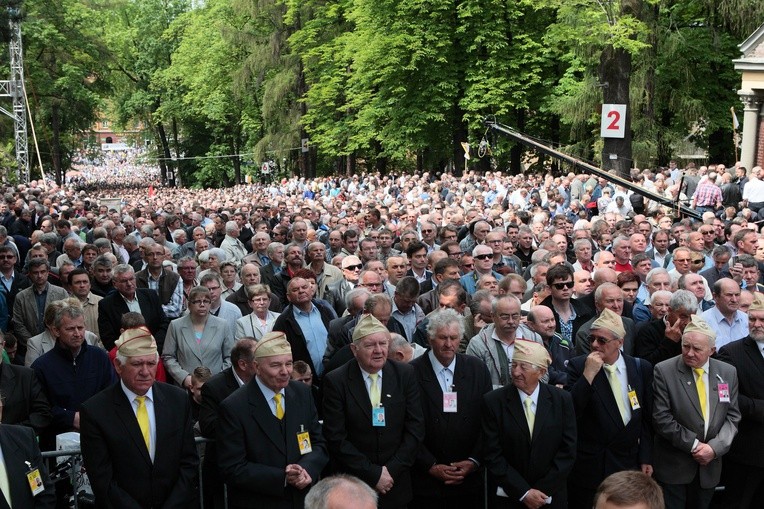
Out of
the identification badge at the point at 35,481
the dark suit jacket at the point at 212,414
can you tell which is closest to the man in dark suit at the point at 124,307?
the dark suit jacket at the point at 212,414

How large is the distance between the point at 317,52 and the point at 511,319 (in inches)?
1467

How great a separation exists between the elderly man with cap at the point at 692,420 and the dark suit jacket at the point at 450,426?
1.18 m

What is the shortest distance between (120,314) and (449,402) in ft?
13.2

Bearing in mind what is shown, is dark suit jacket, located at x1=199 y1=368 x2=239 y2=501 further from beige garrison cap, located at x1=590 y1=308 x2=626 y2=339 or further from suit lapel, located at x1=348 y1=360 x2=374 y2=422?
beige garrison cap, located at x1=590 y1=308 x2=626 y2=339

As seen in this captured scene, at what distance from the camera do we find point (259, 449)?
18.8ft

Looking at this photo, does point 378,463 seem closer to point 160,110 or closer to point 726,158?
point 726,158

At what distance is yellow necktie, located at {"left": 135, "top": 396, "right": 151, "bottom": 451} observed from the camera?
18.7 ft

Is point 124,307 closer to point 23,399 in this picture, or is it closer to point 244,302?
point 244,302

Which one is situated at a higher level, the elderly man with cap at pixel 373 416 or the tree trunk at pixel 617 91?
the tree trunk at pixel 617 91

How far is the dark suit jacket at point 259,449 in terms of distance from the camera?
18.6 ft

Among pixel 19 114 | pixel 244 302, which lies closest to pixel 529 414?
pixel 244 302

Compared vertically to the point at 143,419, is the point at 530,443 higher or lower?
lower

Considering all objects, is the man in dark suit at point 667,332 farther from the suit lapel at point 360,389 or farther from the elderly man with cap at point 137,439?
the elderly man with cap at point 137,439

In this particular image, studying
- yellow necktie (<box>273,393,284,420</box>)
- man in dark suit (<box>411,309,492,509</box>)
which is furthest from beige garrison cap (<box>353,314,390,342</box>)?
yellow necktie (<box>273,393,284,420</box>)
